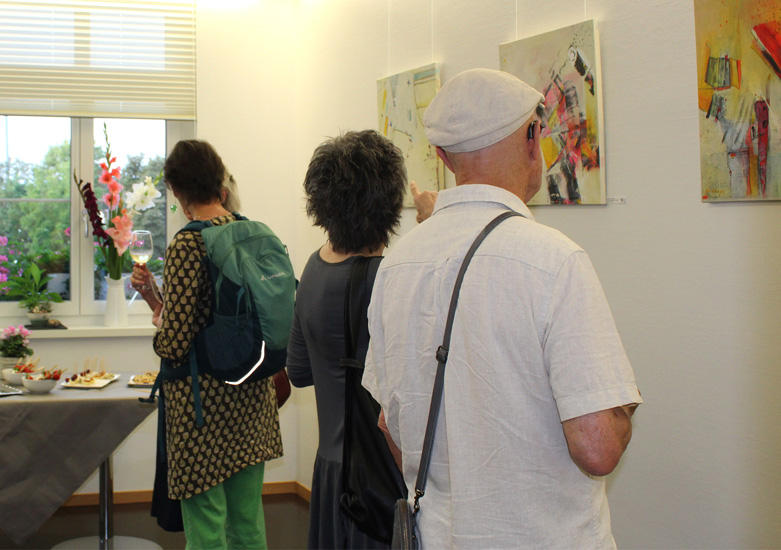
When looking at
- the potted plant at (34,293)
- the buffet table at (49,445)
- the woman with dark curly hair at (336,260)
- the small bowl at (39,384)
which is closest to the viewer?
the woman with dark curly hair at (336,260)

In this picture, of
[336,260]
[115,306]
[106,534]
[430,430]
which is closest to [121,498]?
[106,534]

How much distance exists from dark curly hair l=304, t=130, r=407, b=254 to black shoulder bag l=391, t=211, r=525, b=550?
65cm

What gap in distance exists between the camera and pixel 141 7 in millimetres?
4336

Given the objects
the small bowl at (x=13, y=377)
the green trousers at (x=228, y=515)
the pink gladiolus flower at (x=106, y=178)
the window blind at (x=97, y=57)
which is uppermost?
the window blind at (x=97, y=57)

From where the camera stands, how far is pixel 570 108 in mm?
2412

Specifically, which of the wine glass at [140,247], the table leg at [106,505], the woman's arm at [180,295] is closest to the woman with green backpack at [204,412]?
the woman's arm at [180,295]

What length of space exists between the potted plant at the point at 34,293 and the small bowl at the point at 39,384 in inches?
47.5

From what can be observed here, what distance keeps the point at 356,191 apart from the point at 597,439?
3.04 feet

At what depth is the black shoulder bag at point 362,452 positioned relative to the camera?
151cm

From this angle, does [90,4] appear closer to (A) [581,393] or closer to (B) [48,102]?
(B) [48,102]

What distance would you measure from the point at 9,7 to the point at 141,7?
750mm

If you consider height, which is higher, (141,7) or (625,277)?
(141,7)

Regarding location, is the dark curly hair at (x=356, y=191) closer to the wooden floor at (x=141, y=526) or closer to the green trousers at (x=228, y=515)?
the green trousers at (x=228, y=515)

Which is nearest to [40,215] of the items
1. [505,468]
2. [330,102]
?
[330,102]
